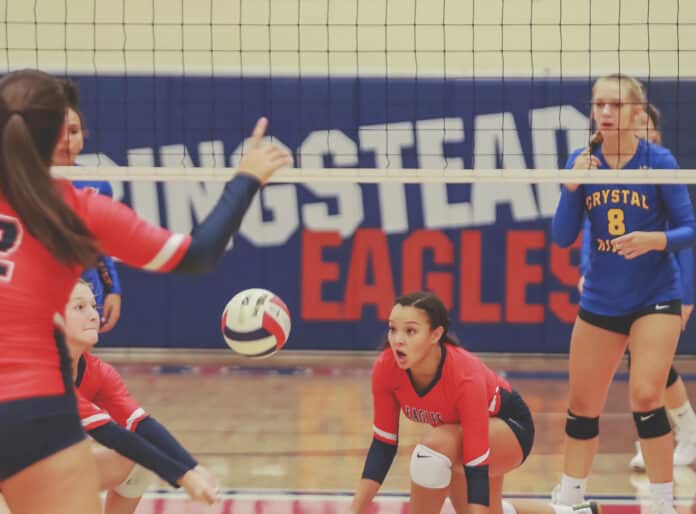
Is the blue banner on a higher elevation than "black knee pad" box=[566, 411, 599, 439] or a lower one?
higher

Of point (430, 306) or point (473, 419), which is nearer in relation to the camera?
point (473, 419)

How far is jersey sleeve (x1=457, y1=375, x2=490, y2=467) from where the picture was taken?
4.01 metres

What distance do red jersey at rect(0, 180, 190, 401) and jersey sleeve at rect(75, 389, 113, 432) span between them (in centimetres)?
122

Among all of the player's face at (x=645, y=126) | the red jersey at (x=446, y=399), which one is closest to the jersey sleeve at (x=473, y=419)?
the red jersey at (x=446, y=399)

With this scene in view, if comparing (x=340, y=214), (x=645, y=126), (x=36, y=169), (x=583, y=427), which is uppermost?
(x=645, y=126)

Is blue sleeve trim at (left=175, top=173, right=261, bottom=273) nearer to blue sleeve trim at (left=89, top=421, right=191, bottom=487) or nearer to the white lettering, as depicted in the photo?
blue sleeve trim at (left=89, top=421, right=191, bottom=487)

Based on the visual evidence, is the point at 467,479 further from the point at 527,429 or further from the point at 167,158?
the point at 167,158

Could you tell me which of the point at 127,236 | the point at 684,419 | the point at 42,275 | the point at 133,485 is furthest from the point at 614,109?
the point at 42,275

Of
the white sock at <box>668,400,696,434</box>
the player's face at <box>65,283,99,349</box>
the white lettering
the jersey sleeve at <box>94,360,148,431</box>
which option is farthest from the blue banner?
the player's face at <box>65,283,99,349</box>

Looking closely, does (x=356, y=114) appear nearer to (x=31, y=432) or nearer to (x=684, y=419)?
(x=684, y=419)

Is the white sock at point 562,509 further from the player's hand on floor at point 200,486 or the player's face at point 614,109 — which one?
the player's hand on floor at point 200,486

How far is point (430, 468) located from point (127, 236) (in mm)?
1835

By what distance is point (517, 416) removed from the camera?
4426mm

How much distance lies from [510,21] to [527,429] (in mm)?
6163
